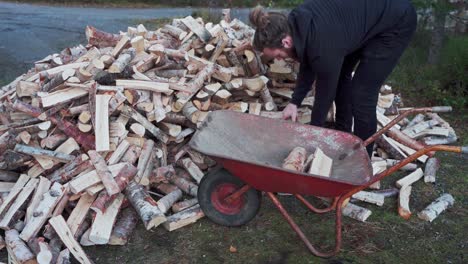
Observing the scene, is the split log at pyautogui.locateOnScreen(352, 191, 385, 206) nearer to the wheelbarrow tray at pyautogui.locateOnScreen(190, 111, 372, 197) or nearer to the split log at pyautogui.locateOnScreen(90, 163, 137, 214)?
the wheelbarrow tray at pyautogui.locateOnScreen(190, 111, 372, 197)

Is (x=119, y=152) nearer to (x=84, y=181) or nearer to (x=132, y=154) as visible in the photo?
(x=132, y=154)

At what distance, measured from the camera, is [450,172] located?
179 inches

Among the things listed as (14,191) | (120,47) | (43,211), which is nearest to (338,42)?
(120,47)

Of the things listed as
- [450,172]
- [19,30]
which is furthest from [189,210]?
[19,30]

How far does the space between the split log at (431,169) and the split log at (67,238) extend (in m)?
3.17

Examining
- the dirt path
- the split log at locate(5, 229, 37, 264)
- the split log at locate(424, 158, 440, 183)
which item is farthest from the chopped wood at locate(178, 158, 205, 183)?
the dirt path

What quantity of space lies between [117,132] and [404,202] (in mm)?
2558

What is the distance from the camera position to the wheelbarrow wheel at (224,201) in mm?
3402

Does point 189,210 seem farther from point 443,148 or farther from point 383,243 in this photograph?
point 443,148

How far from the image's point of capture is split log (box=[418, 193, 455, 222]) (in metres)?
3.73

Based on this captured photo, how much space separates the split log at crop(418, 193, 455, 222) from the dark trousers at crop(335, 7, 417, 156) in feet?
2.68

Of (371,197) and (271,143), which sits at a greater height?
(271,143)

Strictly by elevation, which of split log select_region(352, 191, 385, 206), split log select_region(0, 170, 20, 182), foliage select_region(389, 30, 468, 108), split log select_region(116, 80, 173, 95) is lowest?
split log select_region(352, 191, 385, 206)

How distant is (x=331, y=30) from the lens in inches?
118
